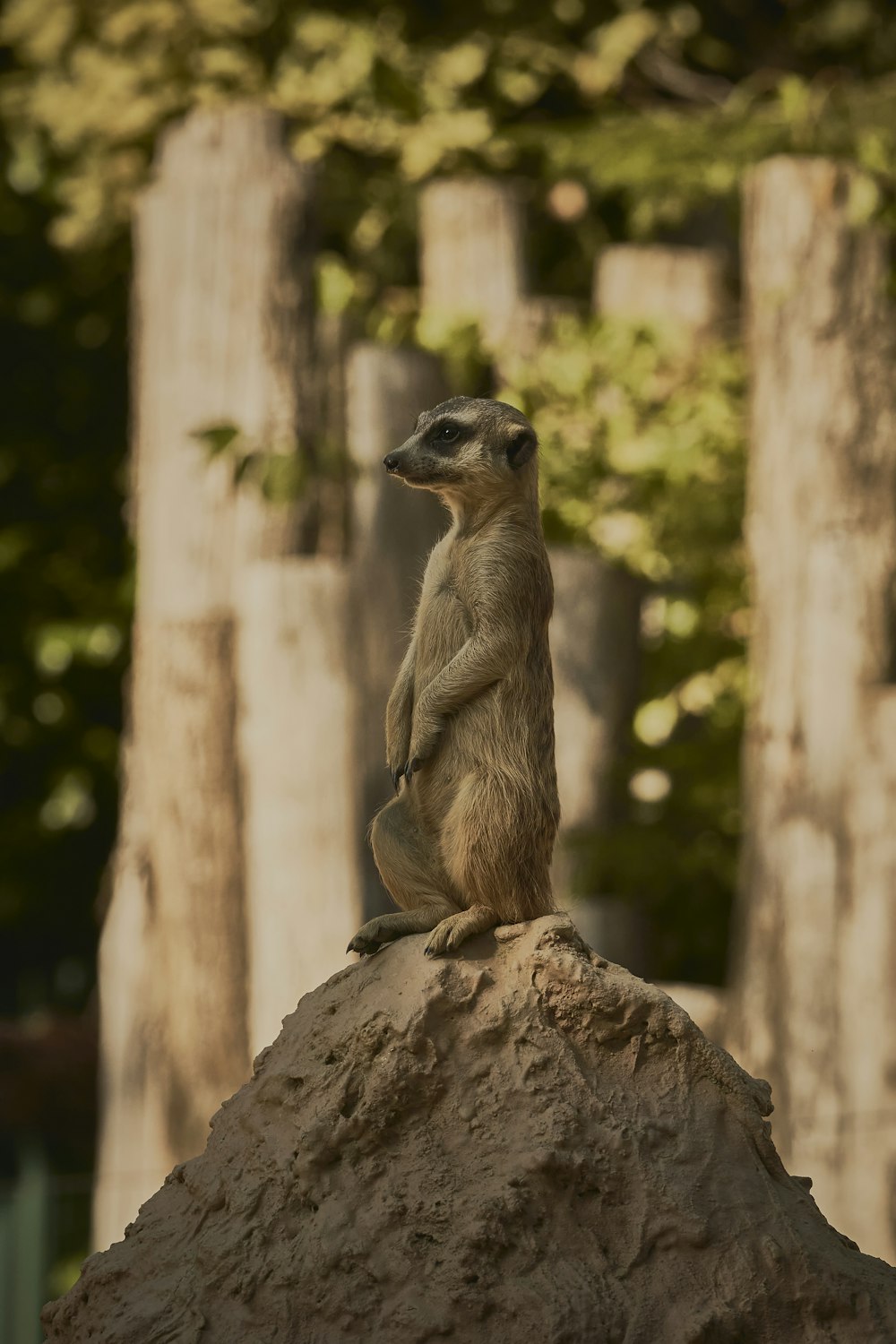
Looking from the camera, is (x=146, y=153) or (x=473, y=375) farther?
(x=146, y=153)

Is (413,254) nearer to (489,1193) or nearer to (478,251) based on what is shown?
(478,251)

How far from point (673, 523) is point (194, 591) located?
240 centimetres

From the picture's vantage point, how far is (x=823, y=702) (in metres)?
7.63

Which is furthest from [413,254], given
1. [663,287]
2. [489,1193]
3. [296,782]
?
[489,1193]

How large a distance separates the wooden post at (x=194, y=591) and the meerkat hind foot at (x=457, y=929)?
410 cm

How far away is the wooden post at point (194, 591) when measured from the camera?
7.99m

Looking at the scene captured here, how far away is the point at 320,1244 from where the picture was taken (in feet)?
11.8

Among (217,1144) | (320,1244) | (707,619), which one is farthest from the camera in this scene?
(707,619)

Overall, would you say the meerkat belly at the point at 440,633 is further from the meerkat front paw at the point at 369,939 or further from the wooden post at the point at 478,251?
the wooden post at the point at 478,251

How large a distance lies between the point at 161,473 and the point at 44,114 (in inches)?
144

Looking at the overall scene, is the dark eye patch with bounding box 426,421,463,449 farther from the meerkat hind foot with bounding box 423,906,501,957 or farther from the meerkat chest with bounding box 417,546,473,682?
the meerkat hind foot with bounding box 423,906,501,957

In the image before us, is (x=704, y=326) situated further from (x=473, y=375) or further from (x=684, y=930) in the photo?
(x=684, y=930)

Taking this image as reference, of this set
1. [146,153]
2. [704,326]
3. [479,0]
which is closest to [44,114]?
[146,153]

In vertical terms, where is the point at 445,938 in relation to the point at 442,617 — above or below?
below
